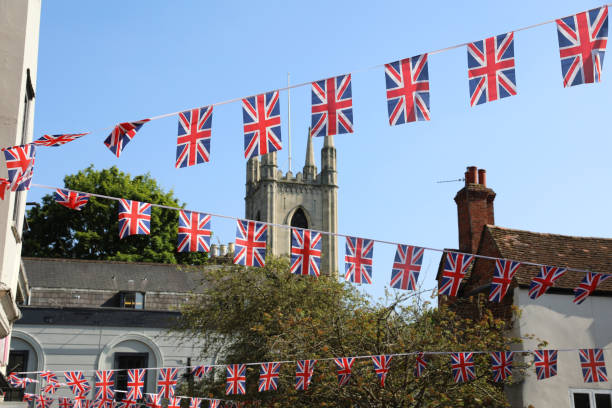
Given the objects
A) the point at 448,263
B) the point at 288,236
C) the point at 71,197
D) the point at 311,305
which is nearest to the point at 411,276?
the point at 448,263

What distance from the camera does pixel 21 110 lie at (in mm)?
9375

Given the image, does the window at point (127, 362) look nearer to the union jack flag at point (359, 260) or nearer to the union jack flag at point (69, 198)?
the union jack flag at point (359, 260)

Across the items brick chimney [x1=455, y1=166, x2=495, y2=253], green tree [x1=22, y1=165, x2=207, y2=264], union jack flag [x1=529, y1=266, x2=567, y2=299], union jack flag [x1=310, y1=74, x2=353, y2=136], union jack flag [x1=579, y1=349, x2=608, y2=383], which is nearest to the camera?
union jack flag [x1=310, y1=74, x2=353, y2=136]

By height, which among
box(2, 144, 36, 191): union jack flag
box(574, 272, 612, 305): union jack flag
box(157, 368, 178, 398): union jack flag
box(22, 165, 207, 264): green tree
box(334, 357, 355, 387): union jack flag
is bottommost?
box(157, 368, 178, 398): union jack flag

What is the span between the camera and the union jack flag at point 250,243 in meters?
12.1

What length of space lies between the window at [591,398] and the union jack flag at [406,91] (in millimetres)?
10704

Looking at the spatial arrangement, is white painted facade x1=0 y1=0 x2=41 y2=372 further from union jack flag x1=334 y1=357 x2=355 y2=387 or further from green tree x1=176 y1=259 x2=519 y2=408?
green tree x1=176 y1=259 x2=519 y2=408

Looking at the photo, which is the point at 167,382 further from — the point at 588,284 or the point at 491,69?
the point at 491,69

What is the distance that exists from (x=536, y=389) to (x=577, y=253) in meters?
4.24

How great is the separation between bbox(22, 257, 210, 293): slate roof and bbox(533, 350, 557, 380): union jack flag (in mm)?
16005

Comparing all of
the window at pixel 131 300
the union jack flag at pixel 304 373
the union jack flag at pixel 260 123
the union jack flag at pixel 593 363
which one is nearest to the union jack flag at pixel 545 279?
the union jack flag at pixel 593 363

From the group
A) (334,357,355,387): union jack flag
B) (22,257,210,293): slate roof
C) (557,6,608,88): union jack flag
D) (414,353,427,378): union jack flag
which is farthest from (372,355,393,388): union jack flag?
(22,257,210,293): slate roof

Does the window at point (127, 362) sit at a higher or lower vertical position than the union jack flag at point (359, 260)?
lower

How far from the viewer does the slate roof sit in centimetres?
2952
